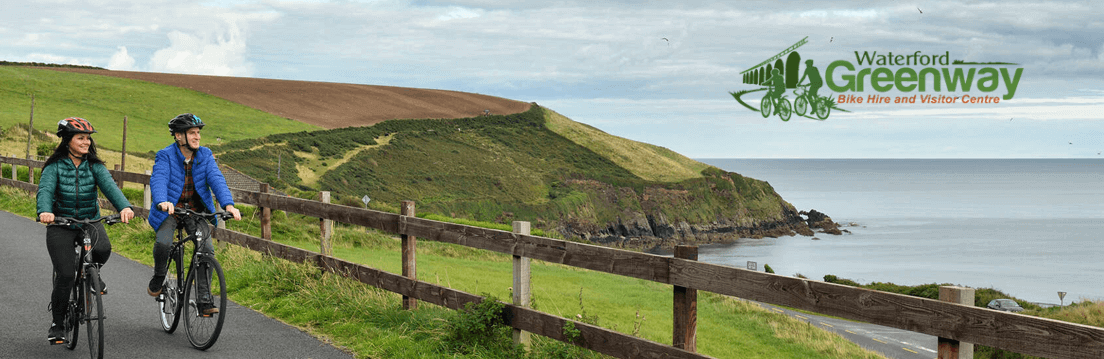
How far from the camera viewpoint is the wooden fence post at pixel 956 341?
4117 millimetres

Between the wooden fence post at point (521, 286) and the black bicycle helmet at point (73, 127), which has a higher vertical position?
the black bicycle helmet at point (73, 127)

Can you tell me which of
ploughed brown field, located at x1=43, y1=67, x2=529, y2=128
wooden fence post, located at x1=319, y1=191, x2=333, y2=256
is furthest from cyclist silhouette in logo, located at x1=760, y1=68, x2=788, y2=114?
wooden fence post, located at x1=319, y1=191, x2=333, y2=256

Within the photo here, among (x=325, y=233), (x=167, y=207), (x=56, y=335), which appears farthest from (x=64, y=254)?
(x=325, y=233)

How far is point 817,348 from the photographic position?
2195 centimetres

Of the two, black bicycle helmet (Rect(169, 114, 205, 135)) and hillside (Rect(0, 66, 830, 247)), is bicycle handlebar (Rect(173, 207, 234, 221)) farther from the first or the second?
hillside (Rect(0, 66, 830, 247))

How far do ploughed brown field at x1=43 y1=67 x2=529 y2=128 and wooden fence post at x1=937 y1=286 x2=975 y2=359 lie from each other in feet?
351

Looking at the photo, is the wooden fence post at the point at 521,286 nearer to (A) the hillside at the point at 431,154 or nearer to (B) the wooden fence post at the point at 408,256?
(B) the wooden fence post at the point at 408,256

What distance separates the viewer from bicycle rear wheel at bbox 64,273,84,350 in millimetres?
6477

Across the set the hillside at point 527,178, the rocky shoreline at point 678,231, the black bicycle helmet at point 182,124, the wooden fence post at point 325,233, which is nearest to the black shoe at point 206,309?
the black bicycle helmet at point 182,124

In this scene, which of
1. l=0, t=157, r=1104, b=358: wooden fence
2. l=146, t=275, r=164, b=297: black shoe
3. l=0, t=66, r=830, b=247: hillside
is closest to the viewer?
l=0, t=157, r=1104, b=358: wooden fence

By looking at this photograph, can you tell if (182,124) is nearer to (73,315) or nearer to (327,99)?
(73,315)

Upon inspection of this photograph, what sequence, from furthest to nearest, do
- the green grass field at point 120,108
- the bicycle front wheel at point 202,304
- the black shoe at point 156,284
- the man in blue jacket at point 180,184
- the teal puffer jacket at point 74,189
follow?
the green grass field at point 120,108 < the black shoe at point 156,284 < the man in blue jacket at point 180,184 < the bicycle front wheel at point 202,304 < the teal puffer jacket at point 74,189

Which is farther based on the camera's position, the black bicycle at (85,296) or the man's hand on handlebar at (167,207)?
the man's hand on handlebar at (167,207)

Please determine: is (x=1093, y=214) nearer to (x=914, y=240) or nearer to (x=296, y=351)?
(x=914, y=240)
